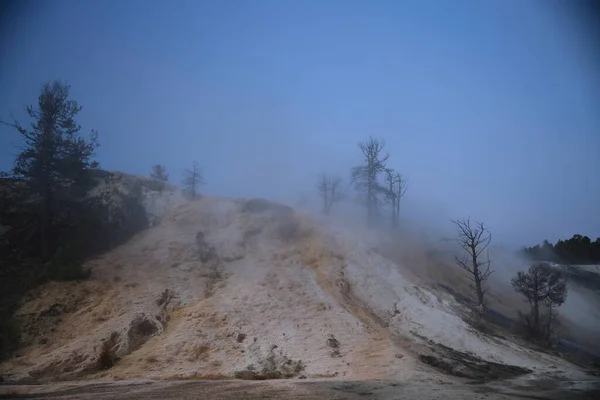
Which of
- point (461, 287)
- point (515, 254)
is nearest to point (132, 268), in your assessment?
point (461, 287)

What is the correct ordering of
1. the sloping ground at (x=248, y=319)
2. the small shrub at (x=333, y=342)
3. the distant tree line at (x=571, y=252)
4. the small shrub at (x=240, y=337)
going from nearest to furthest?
the sloping ground at (x=248, y=319) → the small shrub at (x=333, y=342) → the small shrub at (x=240, y=337) → the distant tree line at (x=571, y=252)

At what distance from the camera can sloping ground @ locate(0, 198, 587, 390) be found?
49.9 ft

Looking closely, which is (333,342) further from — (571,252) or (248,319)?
(571,252)

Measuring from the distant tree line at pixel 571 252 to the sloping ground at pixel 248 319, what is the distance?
3136 cm

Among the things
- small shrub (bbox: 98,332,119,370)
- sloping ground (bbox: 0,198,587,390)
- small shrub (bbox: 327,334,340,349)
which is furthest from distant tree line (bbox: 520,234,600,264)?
small shrub (bbox: 98,332,119,370)

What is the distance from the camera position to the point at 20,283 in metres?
20.5

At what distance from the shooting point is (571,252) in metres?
46.1

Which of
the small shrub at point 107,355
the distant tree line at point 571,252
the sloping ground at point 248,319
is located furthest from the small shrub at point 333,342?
the distant tree line at point 571,252

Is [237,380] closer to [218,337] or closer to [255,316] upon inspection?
[218,337]

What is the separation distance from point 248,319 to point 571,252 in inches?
1794

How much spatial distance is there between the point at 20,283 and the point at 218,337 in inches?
482

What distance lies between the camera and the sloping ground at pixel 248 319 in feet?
49.9

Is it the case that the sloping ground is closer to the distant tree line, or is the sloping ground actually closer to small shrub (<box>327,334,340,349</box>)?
small shrub (<box>327,334,340,349</box>)

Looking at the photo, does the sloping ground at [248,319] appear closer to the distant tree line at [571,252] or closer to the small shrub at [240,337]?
the small shrub at [240,337]
